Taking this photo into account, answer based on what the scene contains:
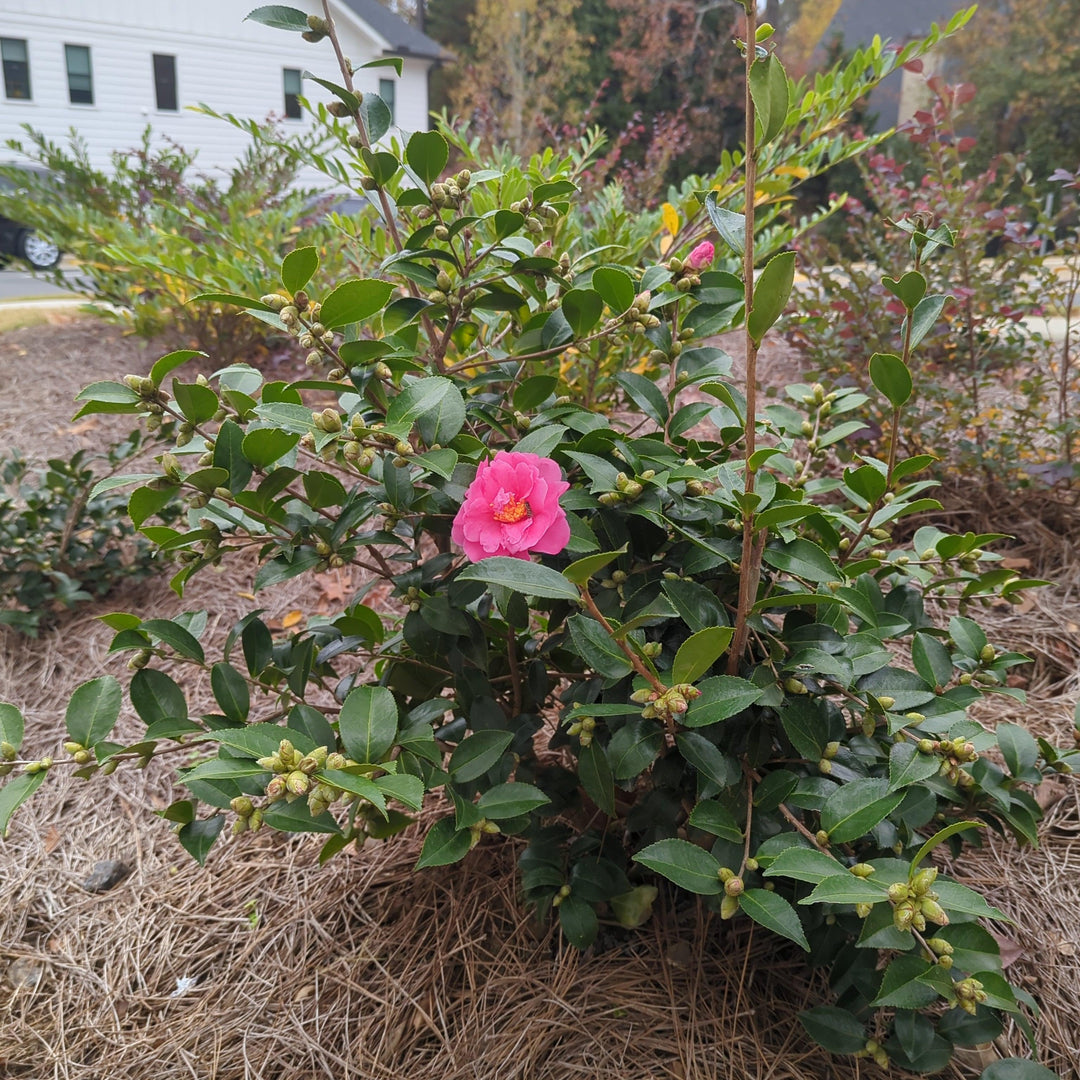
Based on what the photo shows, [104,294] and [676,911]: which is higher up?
[104,294]

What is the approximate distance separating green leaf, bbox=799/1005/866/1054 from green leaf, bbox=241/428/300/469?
0.80 metres

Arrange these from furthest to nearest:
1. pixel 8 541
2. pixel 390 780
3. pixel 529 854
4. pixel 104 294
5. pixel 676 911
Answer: pixel 104 294, pixel 8 541, pixel 676 911, pixel 529 854, pixel 390 780

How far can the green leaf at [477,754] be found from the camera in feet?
2.74

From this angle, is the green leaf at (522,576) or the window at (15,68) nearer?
the green leaf at (522,576)

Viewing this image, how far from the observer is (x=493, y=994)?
1.02 meters

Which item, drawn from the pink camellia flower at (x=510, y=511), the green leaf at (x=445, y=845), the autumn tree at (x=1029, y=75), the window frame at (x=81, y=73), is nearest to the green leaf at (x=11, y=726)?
the green leaf at (x=445, y=845)

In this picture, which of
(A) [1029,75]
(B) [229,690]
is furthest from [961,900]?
(A) [1029,75]

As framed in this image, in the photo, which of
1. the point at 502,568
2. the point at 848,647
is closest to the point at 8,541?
the point at 502,568

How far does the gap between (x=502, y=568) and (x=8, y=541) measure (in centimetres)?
179

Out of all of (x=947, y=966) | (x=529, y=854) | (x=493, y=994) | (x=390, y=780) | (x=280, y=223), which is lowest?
(x=493, y=994)

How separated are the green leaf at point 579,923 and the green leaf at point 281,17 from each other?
105cm

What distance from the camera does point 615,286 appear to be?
886 mm

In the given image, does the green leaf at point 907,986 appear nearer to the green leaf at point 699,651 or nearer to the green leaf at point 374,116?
the green leaf at point 699,651

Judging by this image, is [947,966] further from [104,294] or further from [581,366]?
[104,294]
